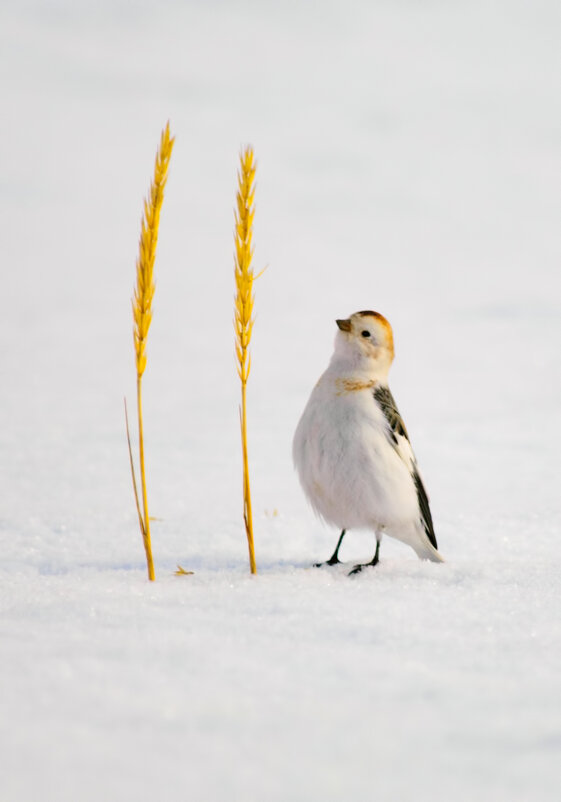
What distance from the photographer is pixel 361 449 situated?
3822 millimetres

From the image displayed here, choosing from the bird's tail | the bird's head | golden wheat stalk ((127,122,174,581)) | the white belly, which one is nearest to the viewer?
golden wheat stalk ((127,122,174,581))

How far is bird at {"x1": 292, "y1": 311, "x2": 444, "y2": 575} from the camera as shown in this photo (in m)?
3.84

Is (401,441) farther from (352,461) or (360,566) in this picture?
(360,566)

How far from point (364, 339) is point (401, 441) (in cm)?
46

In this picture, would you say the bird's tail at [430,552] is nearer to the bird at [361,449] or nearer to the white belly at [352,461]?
the bird at [361,449]

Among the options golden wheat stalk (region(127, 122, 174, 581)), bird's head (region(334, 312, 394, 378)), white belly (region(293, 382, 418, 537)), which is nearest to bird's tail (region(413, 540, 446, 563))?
white belly (region(293, 382, 418, 537))

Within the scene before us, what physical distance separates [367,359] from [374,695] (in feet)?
6.63

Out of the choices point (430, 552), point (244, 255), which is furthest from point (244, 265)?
point (430, 552)

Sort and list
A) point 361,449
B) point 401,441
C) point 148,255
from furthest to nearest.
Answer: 1. point 401,441
2. point 361,449
3. point 148,255

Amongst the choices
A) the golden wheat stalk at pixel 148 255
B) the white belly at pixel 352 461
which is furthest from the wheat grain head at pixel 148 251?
the white belly at pixel 352 461

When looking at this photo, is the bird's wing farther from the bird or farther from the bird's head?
the bird's head

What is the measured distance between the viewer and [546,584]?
11.1 ft

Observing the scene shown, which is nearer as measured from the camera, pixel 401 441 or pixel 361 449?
pixel 361 449

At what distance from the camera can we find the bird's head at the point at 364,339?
3996 millimetres
